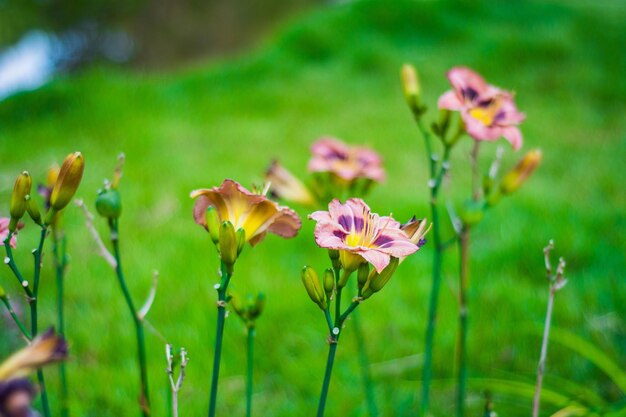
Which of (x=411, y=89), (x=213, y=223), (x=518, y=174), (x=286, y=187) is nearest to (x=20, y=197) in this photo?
(x=213, y=223)

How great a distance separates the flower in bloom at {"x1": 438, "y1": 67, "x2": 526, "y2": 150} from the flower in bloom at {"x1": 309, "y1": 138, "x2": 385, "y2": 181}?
0.62 feet

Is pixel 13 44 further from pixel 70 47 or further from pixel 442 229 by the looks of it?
pixel 442 229

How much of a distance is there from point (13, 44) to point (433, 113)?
6.07m

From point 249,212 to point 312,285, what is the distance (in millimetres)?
116

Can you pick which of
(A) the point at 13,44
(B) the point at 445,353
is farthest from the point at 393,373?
(A) the point at 13,44

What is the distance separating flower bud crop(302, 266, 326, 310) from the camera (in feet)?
2.03

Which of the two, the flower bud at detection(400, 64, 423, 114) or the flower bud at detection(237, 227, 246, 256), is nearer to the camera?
the flower bud at detection(237, 227, 246, 256)

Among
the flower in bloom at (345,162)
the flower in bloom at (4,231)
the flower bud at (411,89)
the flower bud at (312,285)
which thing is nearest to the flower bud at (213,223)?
the flower bud at (312,285)

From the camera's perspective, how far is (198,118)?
3.58 m

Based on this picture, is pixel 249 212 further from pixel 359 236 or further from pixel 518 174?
pixel 518 174

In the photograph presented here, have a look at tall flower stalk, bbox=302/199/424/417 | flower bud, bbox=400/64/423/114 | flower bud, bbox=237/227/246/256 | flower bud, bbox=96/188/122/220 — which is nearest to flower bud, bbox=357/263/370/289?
tall flower stalk, bbox=302/199/424/417

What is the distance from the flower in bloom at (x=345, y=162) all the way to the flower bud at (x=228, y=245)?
0.37m

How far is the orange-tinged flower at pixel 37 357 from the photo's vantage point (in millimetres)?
408

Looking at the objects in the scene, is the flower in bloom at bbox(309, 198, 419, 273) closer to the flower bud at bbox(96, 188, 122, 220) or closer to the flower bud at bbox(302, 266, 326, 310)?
the flower bud at bbox(302, 266, 326, 310)
